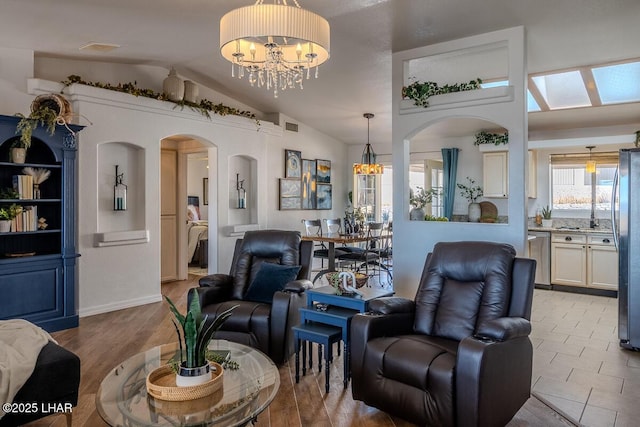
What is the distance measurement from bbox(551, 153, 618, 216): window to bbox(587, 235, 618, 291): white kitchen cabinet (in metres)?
0.88

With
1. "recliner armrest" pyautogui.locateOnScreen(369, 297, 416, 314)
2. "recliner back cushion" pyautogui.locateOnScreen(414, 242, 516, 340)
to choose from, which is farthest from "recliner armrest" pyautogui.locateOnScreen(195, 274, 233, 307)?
"recliner back cushion" pyautogui.locateOnScreen(414, 242, 516, 340)

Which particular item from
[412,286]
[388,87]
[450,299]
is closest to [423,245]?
[412,286]

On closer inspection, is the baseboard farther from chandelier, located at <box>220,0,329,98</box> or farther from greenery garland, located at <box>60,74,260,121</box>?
chandelier, located at <box>220,0,329,98</box>

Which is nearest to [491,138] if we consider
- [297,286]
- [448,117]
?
[448,117]

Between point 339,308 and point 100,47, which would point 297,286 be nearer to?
point 339,308

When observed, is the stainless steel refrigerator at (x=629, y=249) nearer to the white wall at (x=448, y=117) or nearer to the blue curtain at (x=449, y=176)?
the white wall at (x=448, y=117)

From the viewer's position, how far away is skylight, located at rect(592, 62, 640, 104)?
5.03 m

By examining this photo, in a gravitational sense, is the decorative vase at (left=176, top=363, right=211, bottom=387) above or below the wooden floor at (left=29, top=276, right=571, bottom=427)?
above

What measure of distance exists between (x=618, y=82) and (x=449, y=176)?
3015mm

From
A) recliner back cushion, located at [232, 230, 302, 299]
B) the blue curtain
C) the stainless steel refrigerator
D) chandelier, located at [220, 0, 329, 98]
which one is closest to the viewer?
chandelier, located at [220, 0, 329, 98]

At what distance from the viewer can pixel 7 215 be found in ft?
14.4

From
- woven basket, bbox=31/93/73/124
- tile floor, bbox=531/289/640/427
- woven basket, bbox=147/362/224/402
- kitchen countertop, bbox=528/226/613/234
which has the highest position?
woven basket, bbox=31/93/73/124

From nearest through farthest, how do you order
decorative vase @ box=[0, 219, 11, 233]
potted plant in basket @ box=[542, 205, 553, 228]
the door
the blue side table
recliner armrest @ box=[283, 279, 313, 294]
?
the blue side table
recliner armrest @ box=[283, 279, 313, 294]
decorative vase @ box=[0, 219, 11, 233]
potted plant in basket @ box=[542, 205, 553, 228]
the door

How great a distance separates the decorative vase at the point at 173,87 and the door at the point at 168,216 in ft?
4.83
